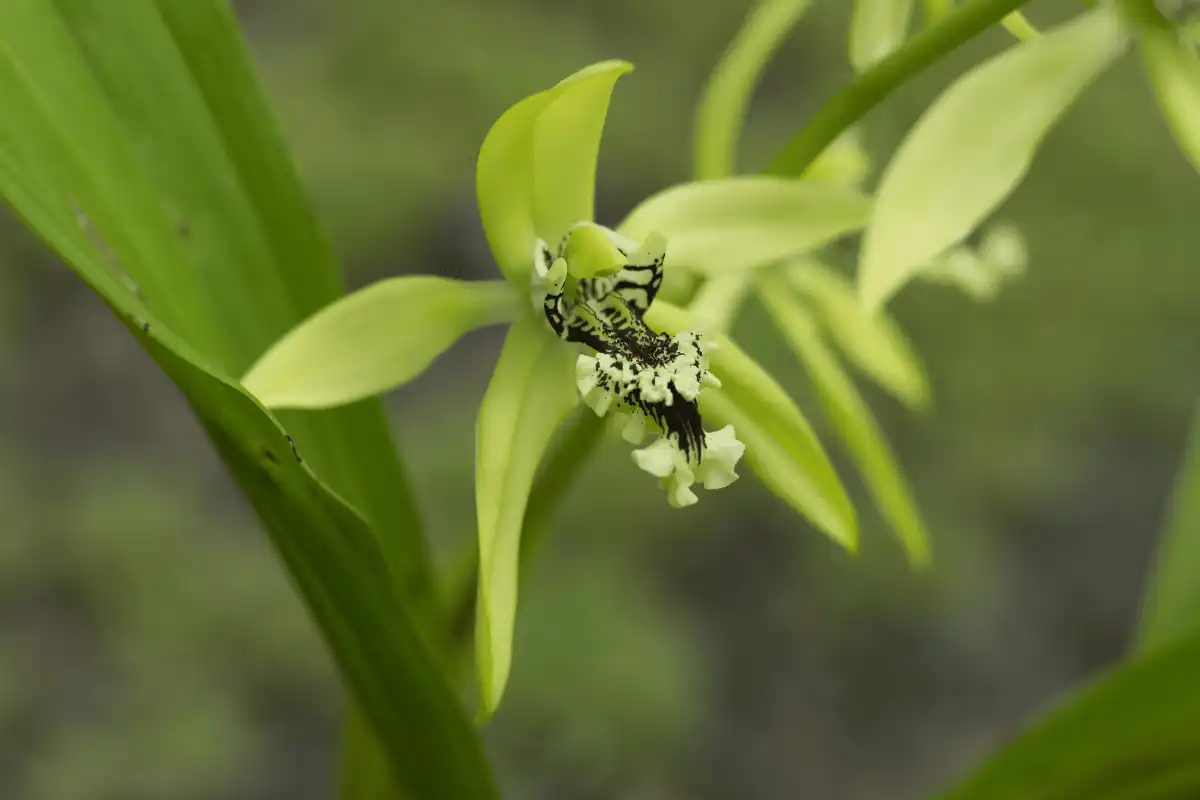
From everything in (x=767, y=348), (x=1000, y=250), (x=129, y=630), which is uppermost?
(x=767, y=348)

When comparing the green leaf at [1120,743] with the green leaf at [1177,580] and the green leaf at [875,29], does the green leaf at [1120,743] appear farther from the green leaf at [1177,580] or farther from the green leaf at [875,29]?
the green leaf at [875,29]

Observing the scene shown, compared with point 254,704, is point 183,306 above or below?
below

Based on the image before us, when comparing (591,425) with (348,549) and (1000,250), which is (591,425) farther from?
(1000,250)

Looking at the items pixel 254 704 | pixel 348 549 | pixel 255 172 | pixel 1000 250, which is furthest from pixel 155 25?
pixel 254 704

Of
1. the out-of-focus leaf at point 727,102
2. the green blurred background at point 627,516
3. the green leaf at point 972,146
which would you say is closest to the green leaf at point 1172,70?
the green leaf at point 972,146

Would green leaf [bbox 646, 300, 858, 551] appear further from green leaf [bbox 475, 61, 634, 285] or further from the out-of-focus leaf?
the out-of-focus leaf

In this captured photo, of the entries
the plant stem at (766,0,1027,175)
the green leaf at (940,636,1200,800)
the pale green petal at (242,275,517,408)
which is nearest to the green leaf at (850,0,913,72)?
the plant stem at (766,0,1027,175)
